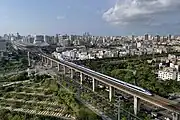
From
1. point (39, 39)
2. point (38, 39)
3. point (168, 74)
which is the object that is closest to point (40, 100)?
point (168, 74)

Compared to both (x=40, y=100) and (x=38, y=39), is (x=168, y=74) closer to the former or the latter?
(x=40, y=100)

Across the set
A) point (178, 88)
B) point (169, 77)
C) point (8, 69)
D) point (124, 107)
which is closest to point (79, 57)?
point (8, 69)

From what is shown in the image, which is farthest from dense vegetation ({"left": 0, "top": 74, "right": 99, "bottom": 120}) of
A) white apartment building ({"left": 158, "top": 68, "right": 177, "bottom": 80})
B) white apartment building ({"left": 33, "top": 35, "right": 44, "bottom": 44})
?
white apartment building ({"left": 33, "top": 35, "right": 44, "bottom": 44})

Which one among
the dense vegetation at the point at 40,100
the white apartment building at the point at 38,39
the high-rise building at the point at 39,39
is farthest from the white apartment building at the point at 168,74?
the high-rise building at the point at 39,39

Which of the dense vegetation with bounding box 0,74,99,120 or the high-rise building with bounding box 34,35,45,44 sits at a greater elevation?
the high-rise building with bounding box 34,35,45,44

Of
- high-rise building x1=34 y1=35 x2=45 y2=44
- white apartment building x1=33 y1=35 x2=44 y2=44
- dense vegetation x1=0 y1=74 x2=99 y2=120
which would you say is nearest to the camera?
dense vegetation x1=0 y1=74 x2=99 y2=120

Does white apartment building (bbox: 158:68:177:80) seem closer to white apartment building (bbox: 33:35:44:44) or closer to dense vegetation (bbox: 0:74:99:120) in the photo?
dense vegetation (bbox: 0:74:99:120)

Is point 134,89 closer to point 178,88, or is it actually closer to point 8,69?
point 178,88

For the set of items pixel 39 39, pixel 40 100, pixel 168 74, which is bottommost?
pixel 40 100

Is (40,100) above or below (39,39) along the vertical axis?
below
